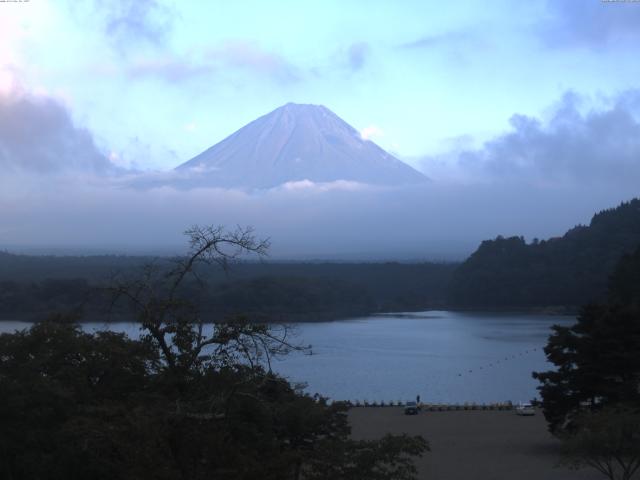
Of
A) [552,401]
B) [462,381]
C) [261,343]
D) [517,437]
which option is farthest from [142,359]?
[462,381]

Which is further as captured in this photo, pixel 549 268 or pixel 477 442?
pixel 549 268

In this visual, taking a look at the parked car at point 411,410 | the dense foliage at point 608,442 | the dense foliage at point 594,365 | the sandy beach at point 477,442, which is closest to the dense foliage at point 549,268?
the parked car at point 411,410

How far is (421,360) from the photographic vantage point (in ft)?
87.2

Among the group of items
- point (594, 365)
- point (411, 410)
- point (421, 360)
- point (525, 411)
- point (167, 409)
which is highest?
point (167, 409)

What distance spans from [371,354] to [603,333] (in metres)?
17.1

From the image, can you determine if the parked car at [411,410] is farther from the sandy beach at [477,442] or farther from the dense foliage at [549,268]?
the dense foliage at [549,268]

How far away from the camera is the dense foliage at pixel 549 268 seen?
4912 centimetres

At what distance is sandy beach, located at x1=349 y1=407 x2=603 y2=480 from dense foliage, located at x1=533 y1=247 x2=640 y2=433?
0.63 meters

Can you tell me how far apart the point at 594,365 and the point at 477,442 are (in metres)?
2.15

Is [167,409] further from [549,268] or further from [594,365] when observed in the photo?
[549,268]

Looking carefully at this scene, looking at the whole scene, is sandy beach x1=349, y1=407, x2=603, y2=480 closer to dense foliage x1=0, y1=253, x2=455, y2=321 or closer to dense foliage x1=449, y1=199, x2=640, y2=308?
dense foliage x1=0, y1=253, x2=455, y2=321

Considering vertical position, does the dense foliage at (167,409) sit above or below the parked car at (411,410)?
above

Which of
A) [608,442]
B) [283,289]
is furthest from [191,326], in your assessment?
[283,289]

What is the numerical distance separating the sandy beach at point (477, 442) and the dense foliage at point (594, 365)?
25.0 inches
